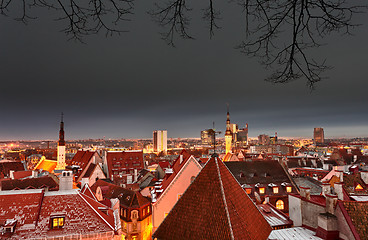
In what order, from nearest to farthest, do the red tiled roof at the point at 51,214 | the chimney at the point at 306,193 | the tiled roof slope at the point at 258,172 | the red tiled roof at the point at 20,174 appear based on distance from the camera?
the red tiled roof at the point at 51,214
the chimney at the point at 306,193
the tiled roof slope at the point at 258,172
the red tiled roof at the point at 20,174

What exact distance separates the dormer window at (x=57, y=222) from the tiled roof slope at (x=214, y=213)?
29.0 ft

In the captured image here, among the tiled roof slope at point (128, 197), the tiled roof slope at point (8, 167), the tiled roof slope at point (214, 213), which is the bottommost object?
the tiled roof slope at point (128, 197)

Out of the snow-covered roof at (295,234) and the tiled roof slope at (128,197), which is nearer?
the snow-covered roof at (295,234)

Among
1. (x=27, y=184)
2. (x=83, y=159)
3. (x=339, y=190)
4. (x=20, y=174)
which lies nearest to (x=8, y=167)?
(x=20, y=174)

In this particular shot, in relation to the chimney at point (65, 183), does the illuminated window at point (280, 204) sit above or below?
below

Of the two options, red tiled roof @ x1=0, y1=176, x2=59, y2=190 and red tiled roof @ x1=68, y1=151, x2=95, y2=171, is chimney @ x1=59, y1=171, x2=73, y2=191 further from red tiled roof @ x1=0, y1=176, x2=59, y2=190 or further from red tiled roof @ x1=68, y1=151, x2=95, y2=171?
red tiled roof @ x1=68, y1=151, x2=95, y2=171

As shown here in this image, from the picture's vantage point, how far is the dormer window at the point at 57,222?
1378 cm

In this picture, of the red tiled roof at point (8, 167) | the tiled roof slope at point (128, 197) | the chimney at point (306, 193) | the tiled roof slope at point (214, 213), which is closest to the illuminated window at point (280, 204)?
the chimney at point (306, 193)

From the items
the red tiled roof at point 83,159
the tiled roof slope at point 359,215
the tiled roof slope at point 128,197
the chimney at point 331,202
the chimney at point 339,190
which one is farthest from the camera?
the red tiled roof at point 83,159

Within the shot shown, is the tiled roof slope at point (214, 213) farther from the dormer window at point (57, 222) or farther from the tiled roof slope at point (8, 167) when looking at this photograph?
the tiled roof slope at point (8, 167)

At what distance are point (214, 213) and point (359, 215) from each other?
A: 7510 mm

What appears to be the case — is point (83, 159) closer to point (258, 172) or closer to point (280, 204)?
point (258, 172)

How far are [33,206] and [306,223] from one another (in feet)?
55.3

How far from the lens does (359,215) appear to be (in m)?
10.4
